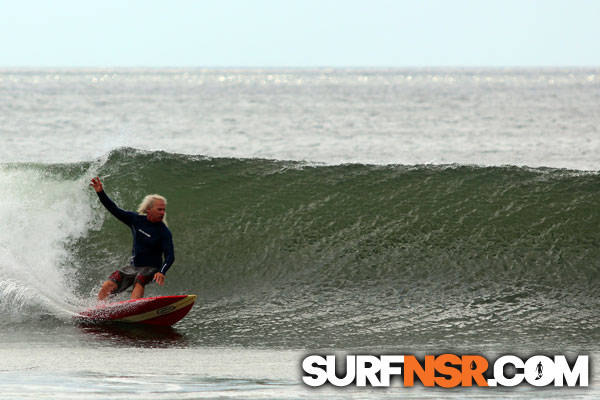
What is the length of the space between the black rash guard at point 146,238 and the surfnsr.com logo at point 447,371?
2.04 meters

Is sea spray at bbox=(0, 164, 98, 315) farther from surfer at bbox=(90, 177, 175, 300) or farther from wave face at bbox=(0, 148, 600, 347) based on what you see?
surfer at bbox=(90, 177, 175, 300)

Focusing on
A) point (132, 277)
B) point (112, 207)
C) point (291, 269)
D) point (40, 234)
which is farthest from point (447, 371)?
point (40, 234)

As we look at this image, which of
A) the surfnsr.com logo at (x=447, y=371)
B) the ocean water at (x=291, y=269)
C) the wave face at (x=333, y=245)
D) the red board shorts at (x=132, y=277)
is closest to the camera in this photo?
the surfnsr.com logo at (x=447, y=371)

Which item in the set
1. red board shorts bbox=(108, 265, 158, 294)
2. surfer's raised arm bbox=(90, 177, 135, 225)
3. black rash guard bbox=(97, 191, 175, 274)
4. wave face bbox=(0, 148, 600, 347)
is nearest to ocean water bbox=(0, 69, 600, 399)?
wave face bbox=(0, 148, 600, 347)

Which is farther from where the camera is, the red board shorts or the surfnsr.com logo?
the red board shorts

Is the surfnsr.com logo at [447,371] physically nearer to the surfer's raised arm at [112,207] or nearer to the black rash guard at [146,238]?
the black rash guard at [146,238]

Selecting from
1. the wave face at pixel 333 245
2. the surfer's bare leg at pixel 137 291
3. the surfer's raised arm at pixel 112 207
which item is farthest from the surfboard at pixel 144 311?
the surfer's raised arm at pixel 112 207

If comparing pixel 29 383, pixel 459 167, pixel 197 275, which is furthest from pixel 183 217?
pixel 29 383

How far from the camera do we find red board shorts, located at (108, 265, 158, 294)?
7.96 meters

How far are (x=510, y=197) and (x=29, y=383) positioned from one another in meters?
8.38

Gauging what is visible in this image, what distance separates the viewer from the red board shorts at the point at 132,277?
7961 millimetres

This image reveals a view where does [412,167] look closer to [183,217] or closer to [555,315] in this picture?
[183,217]

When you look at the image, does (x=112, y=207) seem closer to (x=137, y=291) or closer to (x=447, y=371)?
(x=137, y=291)

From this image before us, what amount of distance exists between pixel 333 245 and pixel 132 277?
132 inches
